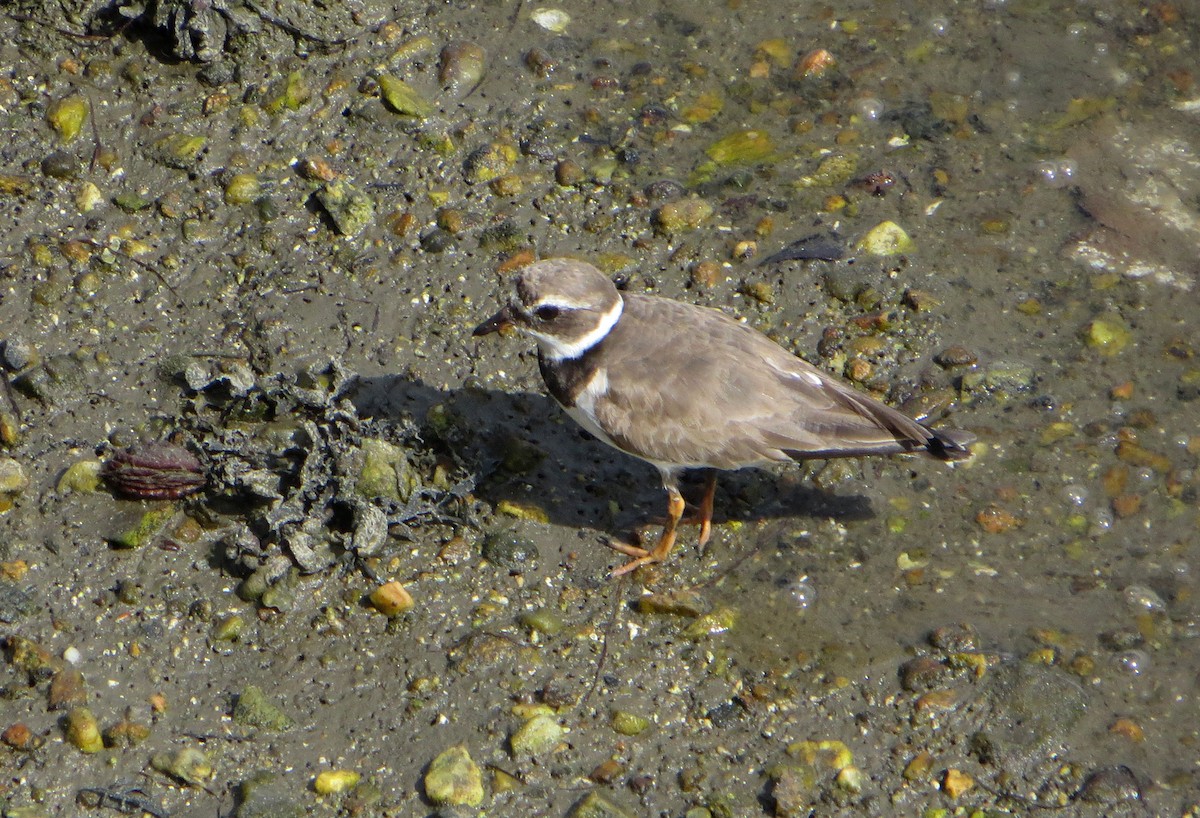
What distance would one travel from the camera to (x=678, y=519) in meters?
5.19

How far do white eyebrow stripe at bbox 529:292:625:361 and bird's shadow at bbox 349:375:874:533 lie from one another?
0.57 metres

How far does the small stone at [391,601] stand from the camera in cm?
476

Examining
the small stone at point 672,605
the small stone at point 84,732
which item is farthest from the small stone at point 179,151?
the small stone at point 672,605

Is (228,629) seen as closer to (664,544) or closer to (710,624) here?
(664,544)

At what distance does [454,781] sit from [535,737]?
344mm

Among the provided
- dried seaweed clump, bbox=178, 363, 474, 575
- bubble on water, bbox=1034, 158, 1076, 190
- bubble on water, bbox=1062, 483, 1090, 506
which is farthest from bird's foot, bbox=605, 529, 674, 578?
bubble on water, bbox=1034, 158, 1076, 190

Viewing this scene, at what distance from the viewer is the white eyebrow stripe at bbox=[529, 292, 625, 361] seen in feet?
16.5

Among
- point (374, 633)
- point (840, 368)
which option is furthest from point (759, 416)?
point (374, 633)

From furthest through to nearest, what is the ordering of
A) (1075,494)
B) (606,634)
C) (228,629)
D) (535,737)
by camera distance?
(1075,494), (606,634), (228,629), (535,737)

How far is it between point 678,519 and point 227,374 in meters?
2.22

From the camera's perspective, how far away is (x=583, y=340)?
5.01 metres

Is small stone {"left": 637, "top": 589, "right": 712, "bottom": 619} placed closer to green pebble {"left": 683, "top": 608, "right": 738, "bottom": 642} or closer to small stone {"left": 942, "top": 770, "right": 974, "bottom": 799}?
green pebble {"left": 683, "top": 608, "right": 738, "bottom": 642}

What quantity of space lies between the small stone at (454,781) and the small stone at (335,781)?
0.27 m

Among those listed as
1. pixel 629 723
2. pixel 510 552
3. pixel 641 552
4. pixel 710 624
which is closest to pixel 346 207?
pixel 510 552
